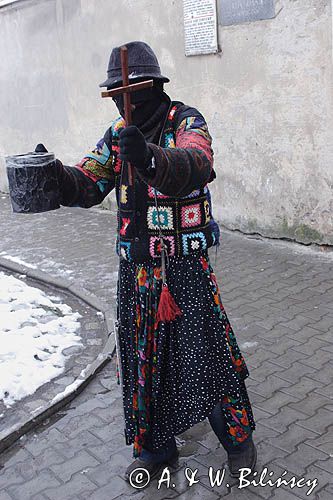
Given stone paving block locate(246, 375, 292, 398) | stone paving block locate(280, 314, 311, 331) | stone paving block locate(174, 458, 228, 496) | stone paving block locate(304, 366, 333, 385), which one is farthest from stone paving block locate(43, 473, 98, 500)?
stone paving block locate(280, 314, 311, 331)

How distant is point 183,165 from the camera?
2.29 meters

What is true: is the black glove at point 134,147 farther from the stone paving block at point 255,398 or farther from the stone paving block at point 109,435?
the stone paving block at point 255,398

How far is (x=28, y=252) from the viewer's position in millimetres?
7508

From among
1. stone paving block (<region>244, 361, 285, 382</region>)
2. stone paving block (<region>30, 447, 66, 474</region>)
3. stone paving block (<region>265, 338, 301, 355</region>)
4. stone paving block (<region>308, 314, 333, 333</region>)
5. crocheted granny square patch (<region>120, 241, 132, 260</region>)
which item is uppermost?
crocheted granny square patch (<region>120, 241, 132, 260</region>)

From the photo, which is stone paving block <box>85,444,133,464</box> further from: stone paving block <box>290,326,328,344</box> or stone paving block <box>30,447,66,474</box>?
stone paving block <box>290,326,328,344</box>

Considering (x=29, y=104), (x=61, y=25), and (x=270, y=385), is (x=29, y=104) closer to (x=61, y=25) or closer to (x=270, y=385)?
(x=61, y=25)

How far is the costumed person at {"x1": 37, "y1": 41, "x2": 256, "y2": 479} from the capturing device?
268 centimetres

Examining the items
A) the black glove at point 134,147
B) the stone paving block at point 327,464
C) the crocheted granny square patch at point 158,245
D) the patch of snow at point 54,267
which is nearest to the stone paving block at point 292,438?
the stone paving block at point 327,464

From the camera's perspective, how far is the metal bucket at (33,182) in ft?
8.80

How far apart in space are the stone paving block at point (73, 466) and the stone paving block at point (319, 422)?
3.75 feet

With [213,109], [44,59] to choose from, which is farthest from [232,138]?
[44,59]

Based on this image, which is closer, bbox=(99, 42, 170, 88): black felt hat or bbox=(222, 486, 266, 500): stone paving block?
bbox=(99, 42, 170, 88): black felt hat

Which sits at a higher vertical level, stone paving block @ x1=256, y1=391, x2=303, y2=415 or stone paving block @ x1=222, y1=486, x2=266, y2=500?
stone paving block @ x1=256, y1=391, x2=303, y2=415

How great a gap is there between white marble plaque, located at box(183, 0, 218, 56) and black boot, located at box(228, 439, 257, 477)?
191 inches
